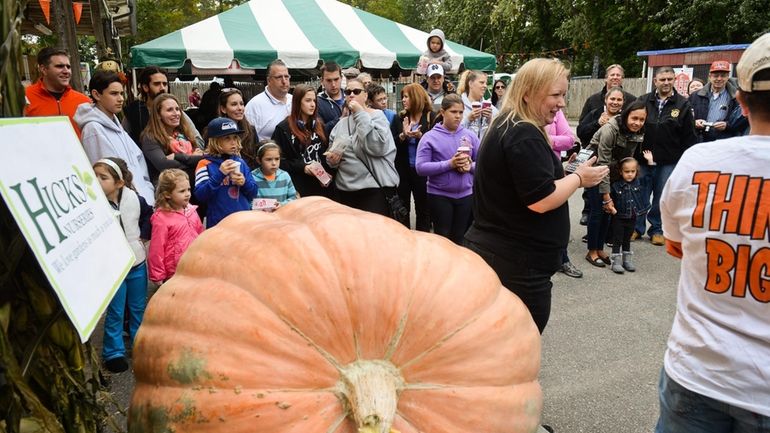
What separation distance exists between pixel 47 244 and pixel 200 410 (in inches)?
18.1

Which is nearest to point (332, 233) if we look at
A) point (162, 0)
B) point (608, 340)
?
point (608, 340)

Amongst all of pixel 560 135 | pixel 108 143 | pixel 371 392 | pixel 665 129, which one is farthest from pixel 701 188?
pixel 665 129

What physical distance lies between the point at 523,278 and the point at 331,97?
137 inches

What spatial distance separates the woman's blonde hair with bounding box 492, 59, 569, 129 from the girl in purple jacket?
2238 mm

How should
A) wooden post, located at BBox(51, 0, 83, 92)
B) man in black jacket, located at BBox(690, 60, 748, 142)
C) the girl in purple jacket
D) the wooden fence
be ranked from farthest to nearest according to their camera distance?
the wooden fence, man in black jacket, located at BBox(690, 60, 748, 142), wooden post, located at BBox(51, 0, 83, 92), the girl in purple jacket

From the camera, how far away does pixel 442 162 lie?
4820 mm

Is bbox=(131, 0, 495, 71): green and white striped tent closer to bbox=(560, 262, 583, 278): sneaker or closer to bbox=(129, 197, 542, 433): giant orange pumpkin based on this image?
bbox=(560, 262, 583, 278): sneaker

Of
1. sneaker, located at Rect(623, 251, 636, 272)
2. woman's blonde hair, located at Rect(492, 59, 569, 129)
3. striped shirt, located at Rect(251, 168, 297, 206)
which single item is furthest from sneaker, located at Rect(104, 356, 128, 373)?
sneaker, located at Rect(623, 251, 636, 272)

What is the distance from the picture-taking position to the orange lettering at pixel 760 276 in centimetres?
156

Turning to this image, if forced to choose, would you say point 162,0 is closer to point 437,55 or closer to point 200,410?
point 437,55

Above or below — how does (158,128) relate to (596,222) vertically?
above

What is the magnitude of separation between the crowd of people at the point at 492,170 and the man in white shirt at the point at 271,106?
14mm

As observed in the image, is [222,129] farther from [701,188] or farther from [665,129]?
[665,129]

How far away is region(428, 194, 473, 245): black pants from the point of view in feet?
16.3
